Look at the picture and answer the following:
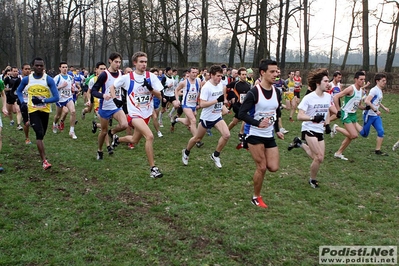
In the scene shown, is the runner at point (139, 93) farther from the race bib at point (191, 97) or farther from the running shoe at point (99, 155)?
Answer: the race bib at point (191, 97)

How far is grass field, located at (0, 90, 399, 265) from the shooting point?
407 centimetres

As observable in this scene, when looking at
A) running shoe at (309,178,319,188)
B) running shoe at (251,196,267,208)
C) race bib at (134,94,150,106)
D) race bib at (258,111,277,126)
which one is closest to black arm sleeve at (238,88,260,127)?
race bib at (258,111,277,126)

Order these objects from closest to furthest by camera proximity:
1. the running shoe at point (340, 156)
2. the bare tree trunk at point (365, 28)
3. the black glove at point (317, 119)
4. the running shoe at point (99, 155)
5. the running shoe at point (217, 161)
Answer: the black glove at point (317, 119), the running shoe at point (217, 161), the running shoe at point (99, 155), the running shoe at point (340, 156), the bare tree trunk at point (365, 28)

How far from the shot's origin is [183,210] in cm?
522

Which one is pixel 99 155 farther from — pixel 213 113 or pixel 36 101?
pixel 213 113

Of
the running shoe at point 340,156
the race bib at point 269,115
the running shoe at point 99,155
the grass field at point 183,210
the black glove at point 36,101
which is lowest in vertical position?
the grass field at point 183,210

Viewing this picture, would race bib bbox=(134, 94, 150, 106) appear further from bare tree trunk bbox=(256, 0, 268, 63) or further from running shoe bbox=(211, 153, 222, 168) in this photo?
bare tree trunk bbox=(256, 0, 268, 63)

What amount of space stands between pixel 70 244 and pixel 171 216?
1.36 meters

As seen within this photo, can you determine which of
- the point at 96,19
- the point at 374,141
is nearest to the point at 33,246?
the point at 374,141

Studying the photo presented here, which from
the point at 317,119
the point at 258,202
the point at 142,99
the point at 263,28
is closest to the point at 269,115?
the point at 317,119

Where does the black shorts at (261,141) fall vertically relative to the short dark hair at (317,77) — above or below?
below

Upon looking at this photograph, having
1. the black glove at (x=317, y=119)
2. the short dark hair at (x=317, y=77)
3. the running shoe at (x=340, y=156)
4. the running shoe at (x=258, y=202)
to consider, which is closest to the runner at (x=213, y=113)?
the short dark hair at (x=317, y=77)

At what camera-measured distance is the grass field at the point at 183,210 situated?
4074 mm

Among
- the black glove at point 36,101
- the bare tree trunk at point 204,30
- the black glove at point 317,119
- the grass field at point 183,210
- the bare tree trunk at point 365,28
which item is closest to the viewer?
the grass field at point 183,210
